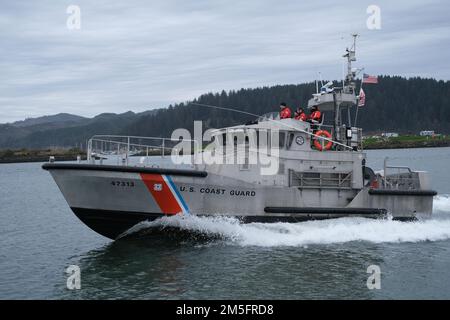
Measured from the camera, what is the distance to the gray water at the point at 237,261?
378 inches

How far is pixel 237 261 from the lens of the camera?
11352 mm

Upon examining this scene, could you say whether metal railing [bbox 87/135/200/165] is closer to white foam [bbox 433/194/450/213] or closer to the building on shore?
white foam [bbox 433/194/450/213]

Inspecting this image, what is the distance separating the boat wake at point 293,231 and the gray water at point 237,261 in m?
0.03

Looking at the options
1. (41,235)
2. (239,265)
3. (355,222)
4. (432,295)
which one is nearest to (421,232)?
(355,222)

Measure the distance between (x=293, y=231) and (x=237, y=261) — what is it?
97.1 inches

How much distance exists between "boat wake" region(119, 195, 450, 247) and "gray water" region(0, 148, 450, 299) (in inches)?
1.1

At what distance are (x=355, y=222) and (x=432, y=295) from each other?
4667 millimetres

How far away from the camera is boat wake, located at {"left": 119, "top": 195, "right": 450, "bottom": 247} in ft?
Result: 41.8
